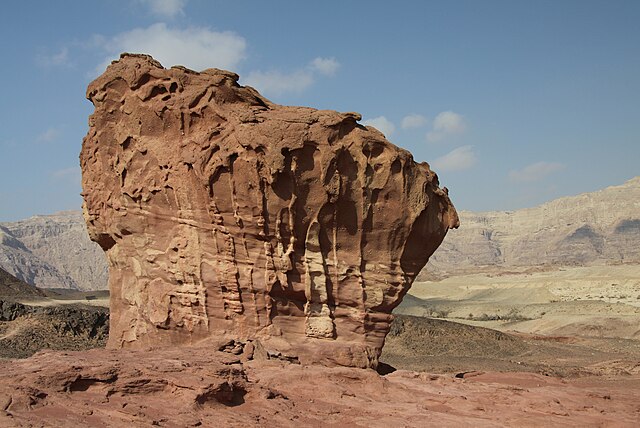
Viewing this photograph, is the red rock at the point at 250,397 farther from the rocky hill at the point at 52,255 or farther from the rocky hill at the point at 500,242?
the rocky hill at the point at 52,255

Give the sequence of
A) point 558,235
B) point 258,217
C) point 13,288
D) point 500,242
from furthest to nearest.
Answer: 1. point 500,242
2. point 558,235
3. point 13,288
4. point 258,217

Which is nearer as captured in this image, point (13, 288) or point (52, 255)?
point (13, 288)

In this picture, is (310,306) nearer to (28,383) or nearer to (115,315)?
(115,315)

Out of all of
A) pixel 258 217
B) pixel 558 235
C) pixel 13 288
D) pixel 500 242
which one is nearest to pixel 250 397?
pixel 258 217

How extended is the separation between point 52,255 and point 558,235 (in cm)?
11885

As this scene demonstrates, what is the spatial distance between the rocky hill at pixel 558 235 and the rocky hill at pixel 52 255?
243ft

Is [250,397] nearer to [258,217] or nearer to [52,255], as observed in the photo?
[258,217]

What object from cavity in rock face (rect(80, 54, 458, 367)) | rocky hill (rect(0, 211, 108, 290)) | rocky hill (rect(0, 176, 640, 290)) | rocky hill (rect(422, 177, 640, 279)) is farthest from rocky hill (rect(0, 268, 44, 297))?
rocky hill (rect(422, 177, 640, 279))

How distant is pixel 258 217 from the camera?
47.0ft

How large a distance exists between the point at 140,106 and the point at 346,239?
5545 millimetres

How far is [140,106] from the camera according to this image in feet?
50.6

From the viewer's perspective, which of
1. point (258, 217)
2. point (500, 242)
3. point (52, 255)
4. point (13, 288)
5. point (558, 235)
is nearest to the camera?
point (258, 217)

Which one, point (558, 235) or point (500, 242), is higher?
point (558, 235)

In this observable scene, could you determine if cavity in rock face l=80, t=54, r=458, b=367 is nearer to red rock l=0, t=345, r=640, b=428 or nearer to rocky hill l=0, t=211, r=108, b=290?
red rock l=0, t=345, r=640, b=428
